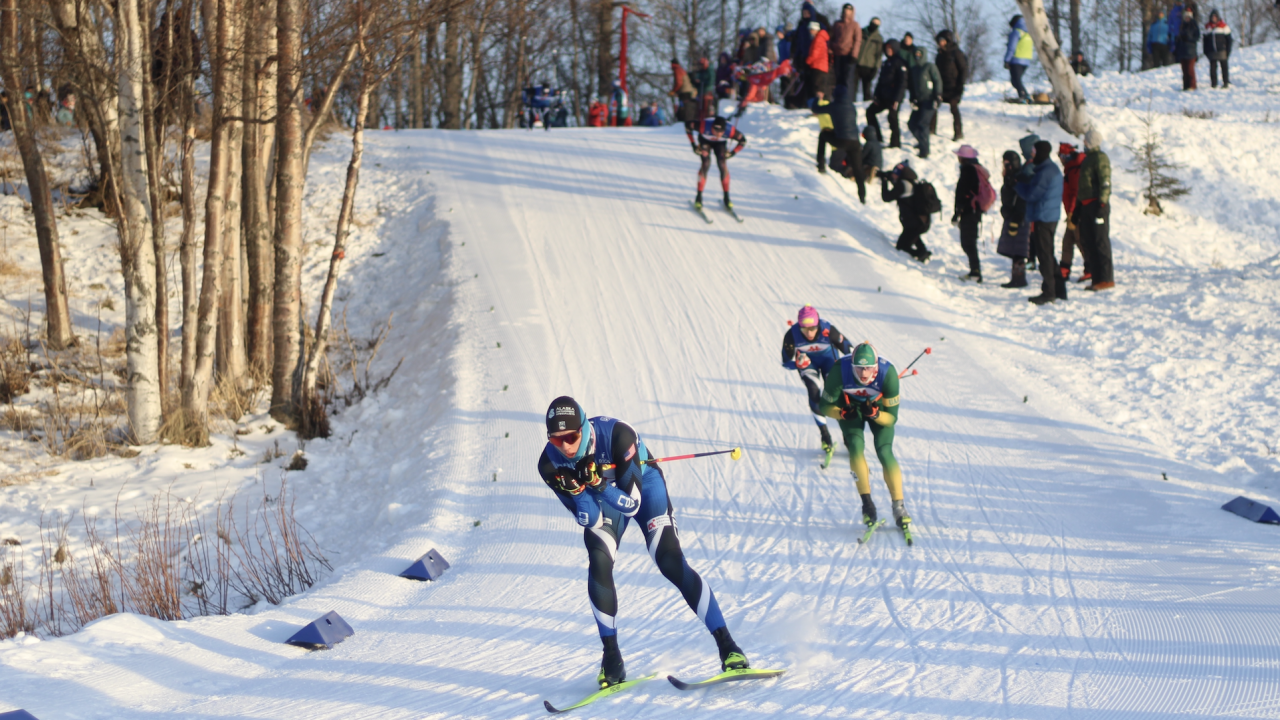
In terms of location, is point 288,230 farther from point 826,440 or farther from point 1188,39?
point 1188,39

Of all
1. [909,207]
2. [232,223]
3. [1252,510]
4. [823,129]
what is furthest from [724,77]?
[1252,510]

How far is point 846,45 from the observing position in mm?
16953

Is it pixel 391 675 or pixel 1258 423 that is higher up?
pixel 1258 423

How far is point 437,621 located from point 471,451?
3519mm

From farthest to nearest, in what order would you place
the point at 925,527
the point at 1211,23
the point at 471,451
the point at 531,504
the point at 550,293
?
the point at 1211,23, the point at 550,293, the point at 471,451, the point at 531,504, the point at 925,527

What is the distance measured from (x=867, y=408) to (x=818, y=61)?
469 inches

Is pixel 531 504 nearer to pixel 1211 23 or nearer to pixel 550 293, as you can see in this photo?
pixel 550 293

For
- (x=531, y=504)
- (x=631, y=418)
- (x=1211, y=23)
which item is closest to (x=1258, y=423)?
(x=631, y=418)

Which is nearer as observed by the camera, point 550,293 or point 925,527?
point 925,527

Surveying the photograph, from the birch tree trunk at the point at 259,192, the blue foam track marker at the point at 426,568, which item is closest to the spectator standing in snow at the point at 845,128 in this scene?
the birch tree trunk at the point at 259,192

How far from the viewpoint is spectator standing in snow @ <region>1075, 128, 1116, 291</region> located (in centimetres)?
1174

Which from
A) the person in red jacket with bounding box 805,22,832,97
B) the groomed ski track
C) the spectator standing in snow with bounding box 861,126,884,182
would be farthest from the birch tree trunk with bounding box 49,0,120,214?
the person in red jacket with bounding box 805,22,832,97

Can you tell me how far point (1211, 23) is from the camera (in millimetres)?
22062

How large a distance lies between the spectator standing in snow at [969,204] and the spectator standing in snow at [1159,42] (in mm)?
17433
